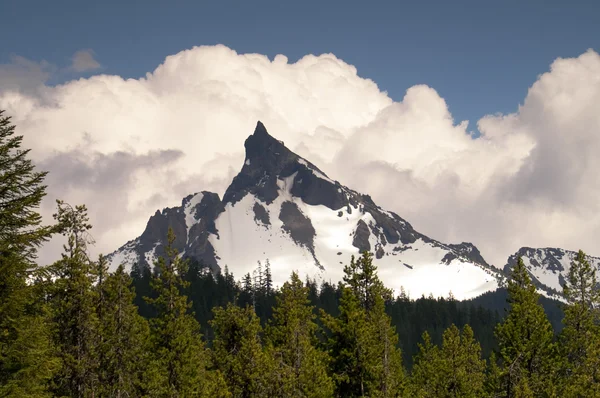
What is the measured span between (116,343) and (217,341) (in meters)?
10.1

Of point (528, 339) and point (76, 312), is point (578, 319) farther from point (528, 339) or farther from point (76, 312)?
point (76, 312)

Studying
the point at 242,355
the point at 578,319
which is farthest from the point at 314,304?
the point at 242,355

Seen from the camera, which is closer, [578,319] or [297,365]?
[297,365]

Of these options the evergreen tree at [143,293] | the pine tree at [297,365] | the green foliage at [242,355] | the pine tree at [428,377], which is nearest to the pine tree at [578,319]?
the pine tree at [428,377]

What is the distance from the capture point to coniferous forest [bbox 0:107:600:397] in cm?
2002

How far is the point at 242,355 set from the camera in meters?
35.4

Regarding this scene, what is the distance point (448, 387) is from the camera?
40.1 metres

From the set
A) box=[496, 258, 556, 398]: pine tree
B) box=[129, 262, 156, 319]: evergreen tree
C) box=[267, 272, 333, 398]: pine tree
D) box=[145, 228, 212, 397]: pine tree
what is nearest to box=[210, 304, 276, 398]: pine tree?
box=[267, 272, 333, 398]: pine tree

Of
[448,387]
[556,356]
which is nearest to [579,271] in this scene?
[556,356]

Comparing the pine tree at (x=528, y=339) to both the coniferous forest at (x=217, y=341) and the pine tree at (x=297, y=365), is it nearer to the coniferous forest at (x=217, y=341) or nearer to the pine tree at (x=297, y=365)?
the coniferous forest at (x=217, y=341)

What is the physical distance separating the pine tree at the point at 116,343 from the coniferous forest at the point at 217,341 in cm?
8

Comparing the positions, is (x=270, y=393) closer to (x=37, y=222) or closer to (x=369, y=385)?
(x=369, y=385)

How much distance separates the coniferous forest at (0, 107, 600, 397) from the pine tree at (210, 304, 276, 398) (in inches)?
3.9

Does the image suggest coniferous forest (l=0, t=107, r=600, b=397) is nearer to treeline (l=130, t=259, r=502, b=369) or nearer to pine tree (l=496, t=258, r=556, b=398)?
pine tree (l=496, t=258, r=556, b=398)
